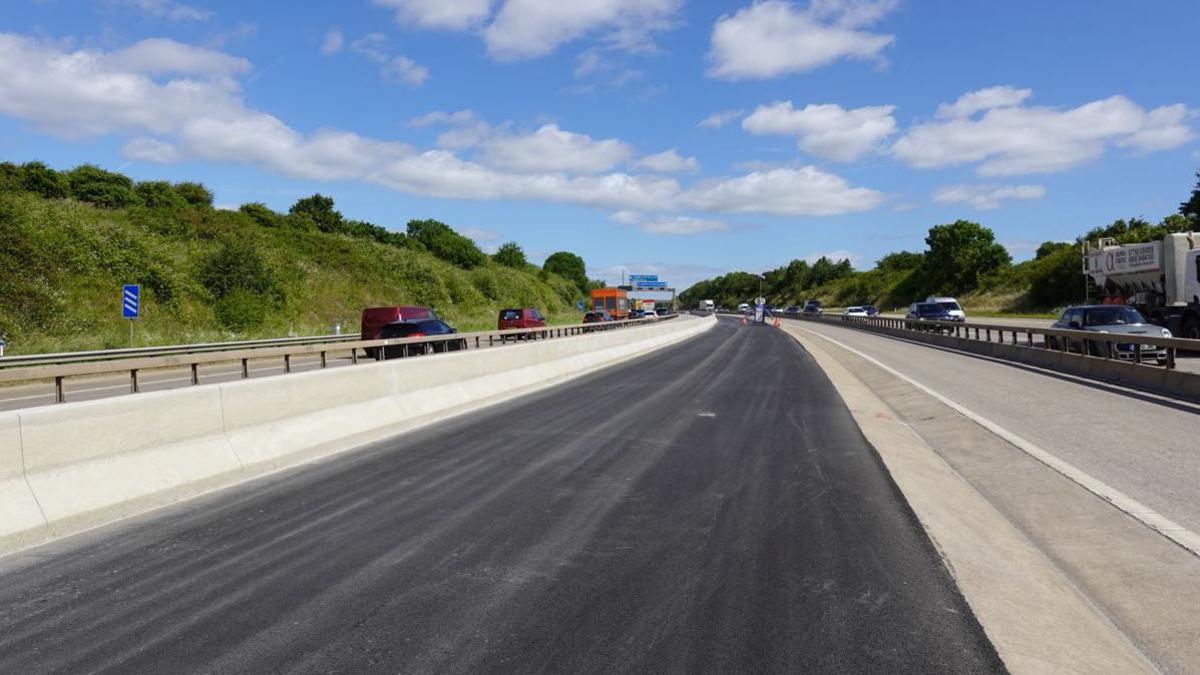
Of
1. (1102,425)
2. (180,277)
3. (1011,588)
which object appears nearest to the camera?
(1011,588)

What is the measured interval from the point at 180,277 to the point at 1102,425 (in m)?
42.2

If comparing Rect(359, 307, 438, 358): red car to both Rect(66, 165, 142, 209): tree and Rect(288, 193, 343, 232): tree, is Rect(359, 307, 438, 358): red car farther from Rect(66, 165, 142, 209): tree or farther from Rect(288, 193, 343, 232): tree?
Rect(288, 193, 343, 232): tree

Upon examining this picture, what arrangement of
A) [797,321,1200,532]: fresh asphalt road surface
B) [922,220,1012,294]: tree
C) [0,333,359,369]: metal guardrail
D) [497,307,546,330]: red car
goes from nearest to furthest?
[797,321,1200,532]: fresh asphalt road surface, [0,333,359,369]: metal guardrail, [497,307,546,330]: red car, [922,220,1012,294]: tree

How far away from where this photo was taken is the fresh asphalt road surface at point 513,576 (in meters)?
→ 4.19

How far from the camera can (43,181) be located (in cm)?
5650

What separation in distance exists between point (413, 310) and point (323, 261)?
114ft

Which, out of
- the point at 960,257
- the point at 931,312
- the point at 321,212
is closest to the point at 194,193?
the point at 321,212

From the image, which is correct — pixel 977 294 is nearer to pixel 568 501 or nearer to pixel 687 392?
pixel 687 392

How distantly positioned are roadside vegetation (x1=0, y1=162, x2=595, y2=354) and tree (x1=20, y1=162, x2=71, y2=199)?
0.08 metres

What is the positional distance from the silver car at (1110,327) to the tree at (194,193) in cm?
6348

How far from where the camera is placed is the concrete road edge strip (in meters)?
4.23

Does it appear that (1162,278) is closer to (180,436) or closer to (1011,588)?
(1011,588)

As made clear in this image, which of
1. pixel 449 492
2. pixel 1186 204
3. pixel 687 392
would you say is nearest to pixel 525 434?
pixel 449 492

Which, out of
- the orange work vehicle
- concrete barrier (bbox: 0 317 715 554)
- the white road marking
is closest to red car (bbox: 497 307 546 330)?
concrete barrier (bbox: 0 317 715 554)
